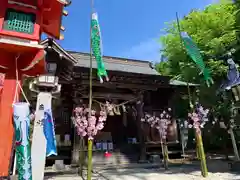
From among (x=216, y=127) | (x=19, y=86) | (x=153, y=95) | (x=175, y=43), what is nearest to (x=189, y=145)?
(x=216, y=127)

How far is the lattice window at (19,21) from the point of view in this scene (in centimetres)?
497

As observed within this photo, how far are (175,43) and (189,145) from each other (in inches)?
393

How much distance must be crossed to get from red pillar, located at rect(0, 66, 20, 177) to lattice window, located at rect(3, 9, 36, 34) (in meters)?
1.07

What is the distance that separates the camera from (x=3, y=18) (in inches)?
195

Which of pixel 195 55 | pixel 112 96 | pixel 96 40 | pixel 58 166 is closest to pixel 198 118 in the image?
pixel 195 55

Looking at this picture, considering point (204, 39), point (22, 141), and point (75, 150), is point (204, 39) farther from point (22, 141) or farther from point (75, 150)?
point (22, 141)

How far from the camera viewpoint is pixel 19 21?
16.8 ft

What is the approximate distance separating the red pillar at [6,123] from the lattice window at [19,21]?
3.52ft

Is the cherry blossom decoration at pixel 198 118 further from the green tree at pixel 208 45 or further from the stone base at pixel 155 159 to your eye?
the stone base at pixel 155 159

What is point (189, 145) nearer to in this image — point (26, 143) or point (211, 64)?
point (211, 64)

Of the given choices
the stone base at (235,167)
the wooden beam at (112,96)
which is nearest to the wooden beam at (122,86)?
the wooden beam at (112,96)

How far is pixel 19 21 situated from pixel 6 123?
232 centimetres

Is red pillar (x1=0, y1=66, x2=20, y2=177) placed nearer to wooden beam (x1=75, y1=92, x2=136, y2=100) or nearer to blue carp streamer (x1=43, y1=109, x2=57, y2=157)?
blue carp streamer (x1=43, y1=109, x2=57, y2=157)

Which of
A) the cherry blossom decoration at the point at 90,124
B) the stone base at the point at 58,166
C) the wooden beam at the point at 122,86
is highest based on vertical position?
the wooden beam at the point at 122,86
